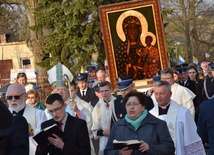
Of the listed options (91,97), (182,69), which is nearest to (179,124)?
(91,97)

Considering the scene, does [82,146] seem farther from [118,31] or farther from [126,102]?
[118,31]

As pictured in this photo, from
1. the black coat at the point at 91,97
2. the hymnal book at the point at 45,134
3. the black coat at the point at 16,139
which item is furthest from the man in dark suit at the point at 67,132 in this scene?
the black coat at the point at 91,97

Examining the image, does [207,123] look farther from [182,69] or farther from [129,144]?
[182,69]

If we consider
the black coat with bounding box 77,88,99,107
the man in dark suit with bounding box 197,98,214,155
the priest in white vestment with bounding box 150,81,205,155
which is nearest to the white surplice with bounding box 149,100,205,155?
the priest in white vestment with bounding box 150,81,205,155

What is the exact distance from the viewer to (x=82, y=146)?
6484 mm

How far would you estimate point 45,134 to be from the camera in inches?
243

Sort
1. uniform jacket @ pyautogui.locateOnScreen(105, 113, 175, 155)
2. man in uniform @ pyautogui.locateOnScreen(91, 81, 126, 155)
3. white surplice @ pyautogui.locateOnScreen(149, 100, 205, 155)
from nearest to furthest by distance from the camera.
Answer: uniform jacket @ pyautogui.locateOnScreen(105, 113, 175, 155) < white surplice @ pyautogui.locateOnScreen(149, 100, 205, 155) < man in uniform @ pyautogui.locateOnScreen(91, 81, 126, 155)

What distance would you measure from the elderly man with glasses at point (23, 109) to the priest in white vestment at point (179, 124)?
1.62m

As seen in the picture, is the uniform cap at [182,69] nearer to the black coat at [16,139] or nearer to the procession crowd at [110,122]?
the procession crowd at [110,122]

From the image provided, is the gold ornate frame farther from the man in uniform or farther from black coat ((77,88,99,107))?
the man in uniform

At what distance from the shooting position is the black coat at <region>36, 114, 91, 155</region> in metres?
6.34

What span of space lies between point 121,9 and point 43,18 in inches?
344

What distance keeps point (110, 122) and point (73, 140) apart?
10.2 feet

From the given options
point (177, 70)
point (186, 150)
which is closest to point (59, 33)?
point (177, 70)
